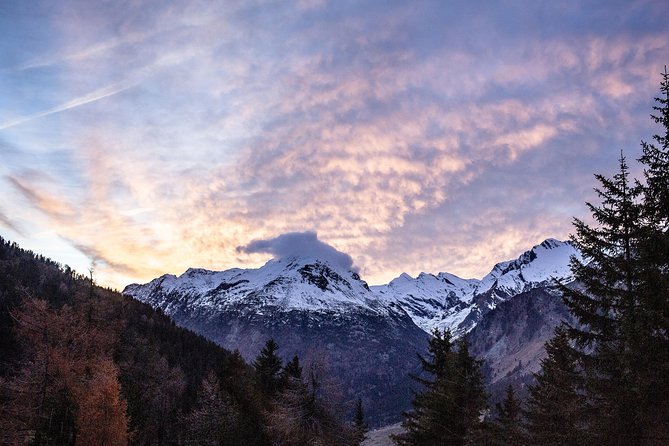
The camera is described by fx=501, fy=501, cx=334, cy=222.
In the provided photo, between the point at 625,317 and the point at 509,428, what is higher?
the point at 625,317

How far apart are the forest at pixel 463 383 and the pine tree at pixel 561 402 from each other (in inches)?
3.4

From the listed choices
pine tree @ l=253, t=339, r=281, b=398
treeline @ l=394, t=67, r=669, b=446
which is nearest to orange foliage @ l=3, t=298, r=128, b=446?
pine tree @ l=253, t=339, r=281, b=398

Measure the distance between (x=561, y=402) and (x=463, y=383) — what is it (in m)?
8.85

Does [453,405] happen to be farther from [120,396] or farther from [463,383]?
[120,396]

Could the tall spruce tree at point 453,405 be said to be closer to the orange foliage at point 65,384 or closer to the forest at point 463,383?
the forest at point 463,383

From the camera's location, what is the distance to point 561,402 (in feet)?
60.2

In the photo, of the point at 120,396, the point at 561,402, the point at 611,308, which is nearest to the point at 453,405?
the point at 561,402

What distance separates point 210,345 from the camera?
15112cm

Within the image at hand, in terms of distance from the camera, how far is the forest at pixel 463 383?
42.9 ft

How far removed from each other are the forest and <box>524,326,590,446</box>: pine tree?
0.29ft

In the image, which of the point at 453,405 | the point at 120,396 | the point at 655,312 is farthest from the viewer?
the point at 120,396

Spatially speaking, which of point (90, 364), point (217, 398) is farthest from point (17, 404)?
point (217, 398)

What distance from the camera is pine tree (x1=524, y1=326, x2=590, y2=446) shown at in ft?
48.7

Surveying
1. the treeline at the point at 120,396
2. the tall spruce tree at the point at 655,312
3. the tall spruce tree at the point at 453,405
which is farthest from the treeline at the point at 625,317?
the treeline at the point at 120,396
